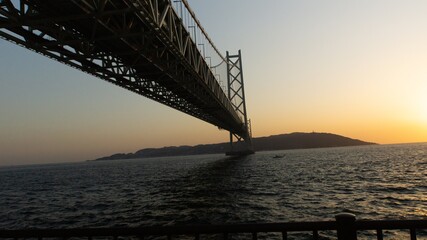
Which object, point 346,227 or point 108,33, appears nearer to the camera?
point 346,227

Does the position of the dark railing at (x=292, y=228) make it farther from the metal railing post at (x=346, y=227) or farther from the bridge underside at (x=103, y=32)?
the bridge underside at (x=103, y=32)

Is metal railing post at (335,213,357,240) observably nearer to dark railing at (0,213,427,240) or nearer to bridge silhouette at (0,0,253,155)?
dark railing at (0,213,427,240)

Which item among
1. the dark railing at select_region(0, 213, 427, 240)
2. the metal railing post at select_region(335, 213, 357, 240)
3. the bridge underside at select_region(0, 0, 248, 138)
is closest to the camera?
the dark railing at select_region(0, 213, 427, 240)

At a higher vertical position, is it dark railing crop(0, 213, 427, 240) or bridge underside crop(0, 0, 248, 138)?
bridge underside crop(0, 0, 248, 138)

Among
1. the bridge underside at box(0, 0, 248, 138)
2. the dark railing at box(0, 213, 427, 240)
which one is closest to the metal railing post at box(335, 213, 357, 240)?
the dark railing at box(0, 213, 427, 240)

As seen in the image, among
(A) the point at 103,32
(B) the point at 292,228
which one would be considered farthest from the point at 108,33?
(B) the point at 292,228

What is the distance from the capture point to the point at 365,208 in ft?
62.4

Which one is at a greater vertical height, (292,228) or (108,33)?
(108,33)

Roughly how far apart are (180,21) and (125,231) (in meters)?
20.1

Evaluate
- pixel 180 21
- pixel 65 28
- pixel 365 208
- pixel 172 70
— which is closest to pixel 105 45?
pixel 65 28

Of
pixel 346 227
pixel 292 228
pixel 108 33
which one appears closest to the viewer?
pixel 292 228

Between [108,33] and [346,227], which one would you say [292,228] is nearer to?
[346,227]

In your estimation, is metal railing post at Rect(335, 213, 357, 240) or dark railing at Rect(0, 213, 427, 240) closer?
dark railing at Rect(0, 213, 427, 240)

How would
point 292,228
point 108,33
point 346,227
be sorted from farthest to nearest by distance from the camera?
1. point 108,33
2. point 346,227
3. point 292,228
